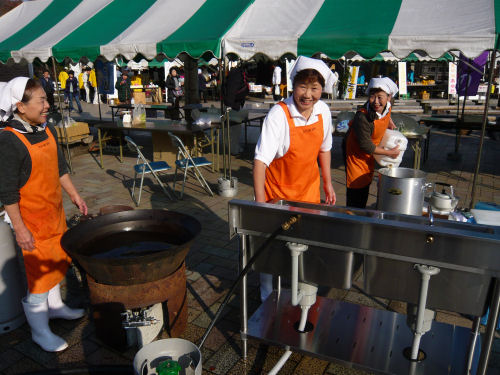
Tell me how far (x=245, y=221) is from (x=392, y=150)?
7.35 ft

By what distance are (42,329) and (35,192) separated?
1023mm

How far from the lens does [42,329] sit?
281 cm

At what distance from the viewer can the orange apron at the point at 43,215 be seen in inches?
101

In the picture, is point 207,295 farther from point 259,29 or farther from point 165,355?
point 259,29

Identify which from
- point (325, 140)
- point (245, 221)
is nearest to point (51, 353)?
point (245, 221)

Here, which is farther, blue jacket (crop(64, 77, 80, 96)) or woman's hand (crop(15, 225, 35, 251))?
blue jacket (crop(64, 77, 80, 96))

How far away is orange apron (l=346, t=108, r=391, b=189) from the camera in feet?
12.7

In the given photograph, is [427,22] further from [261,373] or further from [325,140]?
[261,373]

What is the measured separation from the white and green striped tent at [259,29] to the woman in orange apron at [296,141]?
6.62ft

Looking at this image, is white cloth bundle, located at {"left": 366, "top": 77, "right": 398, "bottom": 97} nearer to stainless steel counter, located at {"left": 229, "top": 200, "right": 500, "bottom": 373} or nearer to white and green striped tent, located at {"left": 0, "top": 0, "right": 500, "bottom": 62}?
white and green striped tent, located at {"left": 0, "top": 0, "right": 500, "bottom": 62}

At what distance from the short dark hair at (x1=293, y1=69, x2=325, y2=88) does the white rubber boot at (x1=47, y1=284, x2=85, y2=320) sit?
2.37 m

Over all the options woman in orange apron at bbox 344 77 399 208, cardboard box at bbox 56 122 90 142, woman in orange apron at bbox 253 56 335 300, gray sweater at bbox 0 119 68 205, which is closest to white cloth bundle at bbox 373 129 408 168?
woman in orange apron at bbox 344 77 399 208

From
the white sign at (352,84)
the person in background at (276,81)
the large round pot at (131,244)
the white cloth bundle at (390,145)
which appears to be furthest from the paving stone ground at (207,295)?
the person in background at (276,81)

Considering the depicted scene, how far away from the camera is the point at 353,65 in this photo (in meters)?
17.5
